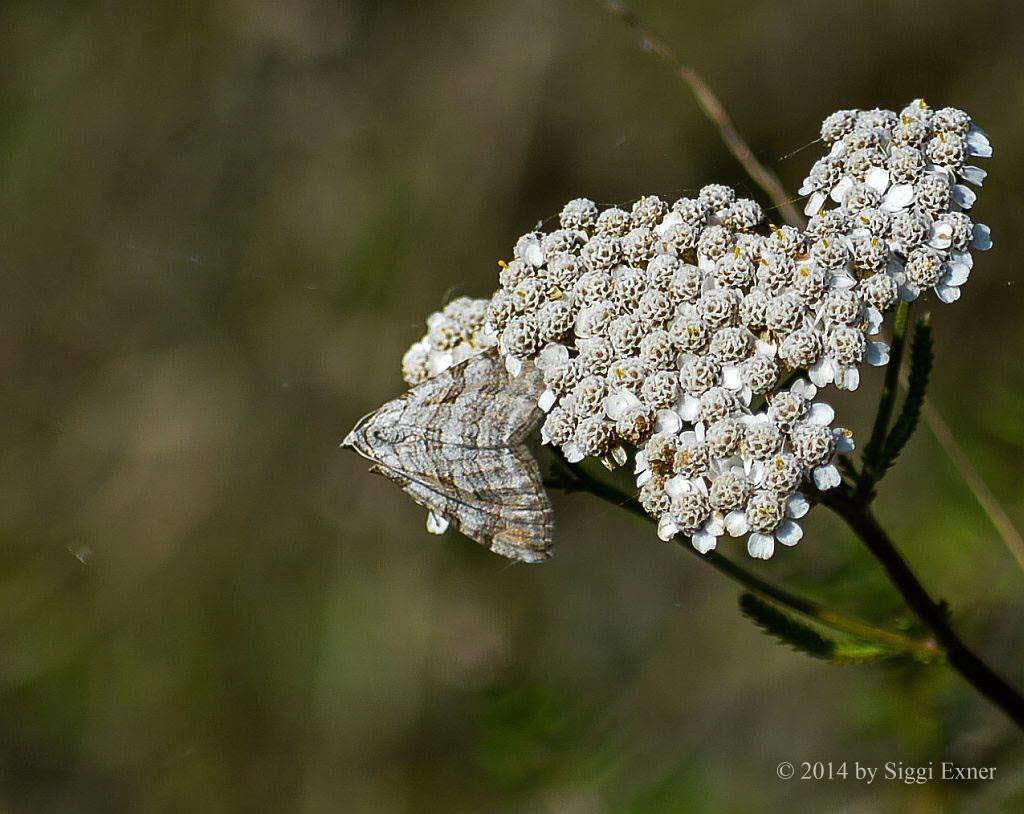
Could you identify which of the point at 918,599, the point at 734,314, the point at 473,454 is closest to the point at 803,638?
the point at 918,599

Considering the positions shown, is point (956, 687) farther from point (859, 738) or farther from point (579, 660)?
point (579, 660)

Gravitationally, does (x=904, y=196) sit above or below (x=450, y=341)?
above

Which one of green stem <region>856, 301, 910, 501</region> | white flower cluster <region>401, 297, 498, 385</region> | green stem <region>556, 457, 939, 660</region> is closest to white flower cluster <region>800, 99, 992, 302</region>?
green stem <region>856, 301, 910, 501</region>

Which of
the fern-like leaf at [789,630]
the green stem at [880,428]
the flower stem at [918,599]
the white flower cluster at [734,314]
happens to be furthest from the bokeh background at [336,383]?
the white flower cluster at [734,314]

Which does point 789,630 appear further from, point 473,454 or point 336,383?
point 336,383

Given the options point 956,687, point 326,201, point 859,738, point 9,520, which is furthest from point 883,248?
point 9,520

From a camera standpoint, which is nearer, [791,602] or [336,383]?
[791,602]
